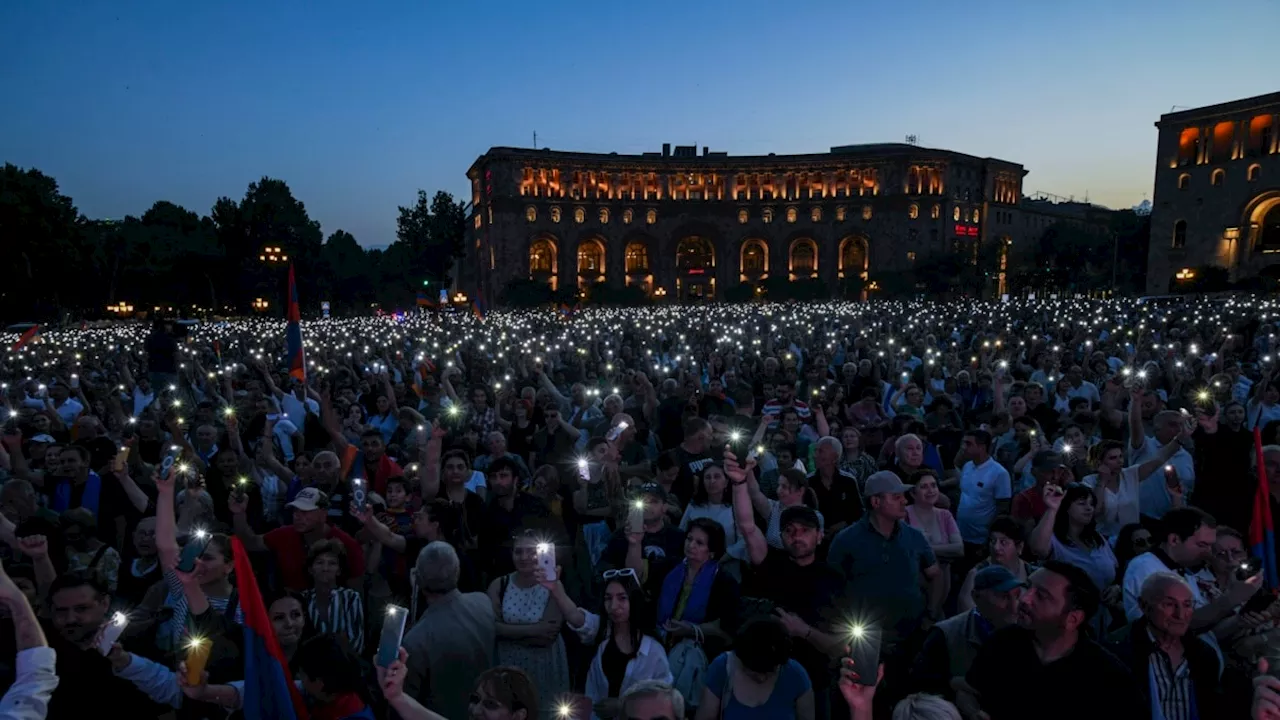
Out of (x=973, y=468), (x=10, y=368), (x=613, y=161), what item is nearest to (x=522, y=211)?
(x=613, y=161)

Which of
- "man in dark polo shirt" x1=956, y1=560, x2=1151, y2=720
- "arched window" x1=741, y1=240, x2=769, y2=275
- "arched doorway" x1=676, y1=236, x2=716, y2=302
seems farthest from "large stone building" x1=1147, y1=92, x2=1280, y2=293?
"man in dark polo shirt" x1=956, y1=560, x2=1151, y2=720

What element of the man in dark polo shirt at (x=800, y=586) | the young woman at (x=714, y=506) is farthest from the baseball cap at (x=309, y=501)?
the man in dark polo shirt at (x=800, y=586)

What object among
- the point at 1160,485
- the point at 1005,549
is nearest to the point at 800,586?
the point at 1005,549

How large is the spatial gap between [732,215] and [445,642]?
91.2m

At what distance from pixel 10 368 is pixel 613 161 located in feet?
258

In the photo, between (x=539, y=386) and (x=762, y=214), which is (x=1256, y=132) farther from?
(x=539, y=386)

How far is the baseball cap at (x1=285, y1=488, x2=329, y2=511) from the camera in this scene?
502 cm

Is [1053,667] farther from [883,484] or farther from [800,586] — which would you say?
[883,484]

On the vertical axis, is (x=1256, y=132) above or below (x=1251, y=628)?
above

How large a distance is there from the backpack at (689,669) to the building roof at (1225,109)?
67.3 m

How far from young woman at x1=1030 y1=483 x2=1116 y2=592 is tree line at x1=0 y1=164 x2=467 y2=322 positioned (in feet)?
148

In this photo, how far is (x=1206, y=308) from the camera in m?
27.5

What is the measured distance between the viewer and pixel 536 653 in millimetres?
4156

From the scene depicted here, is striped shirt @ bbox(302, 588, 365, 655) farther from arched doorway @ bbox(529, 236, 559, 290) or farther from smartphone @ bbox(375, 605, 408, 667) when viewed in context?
arched doorway @ bbox(529, 236, 559, 290)
